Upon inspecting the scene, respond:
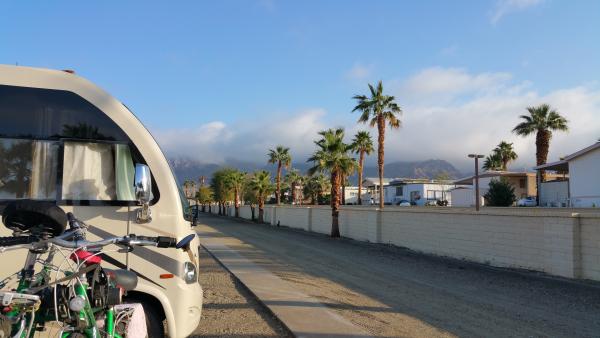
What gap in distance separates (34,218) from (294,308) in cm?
563

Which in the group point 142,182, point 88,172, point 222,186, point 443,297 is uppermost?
point 222,186

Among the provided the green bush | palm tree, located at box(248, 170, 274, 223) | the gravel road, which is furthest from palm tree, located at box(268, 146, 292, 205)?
the gravel road

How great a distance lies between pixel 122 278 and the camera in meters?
3.43

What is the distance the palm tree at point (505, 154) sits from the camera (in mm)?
74875

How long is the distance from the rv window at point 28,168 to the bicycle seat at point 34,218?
1.48 metres

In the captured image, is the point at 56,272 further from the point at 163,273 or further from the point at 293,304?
the point at 293,304

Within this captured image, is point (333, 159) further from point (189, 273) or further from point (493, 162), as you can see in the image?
point (493, 162)

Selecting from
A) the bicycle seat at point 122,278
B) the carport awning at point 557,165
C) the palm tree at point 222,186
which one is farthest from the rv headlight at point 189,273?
the palm tree at point 222,186

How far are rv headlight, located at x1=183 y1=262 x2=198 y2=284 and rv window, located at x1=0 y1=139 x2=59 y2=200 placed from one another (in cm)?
137

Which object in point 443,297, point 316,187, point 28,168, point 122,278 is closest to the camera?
point 122,278

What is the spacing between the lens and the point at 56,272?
10.4ft

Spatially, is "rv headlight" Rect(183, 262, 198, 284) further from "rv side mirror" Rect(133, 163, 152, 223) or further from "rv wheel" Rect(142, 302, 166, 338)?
"rv side mirror" Rect(133, 163, 152, 223)

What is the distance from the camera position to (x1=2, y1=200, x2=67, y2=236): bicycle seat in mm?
3006

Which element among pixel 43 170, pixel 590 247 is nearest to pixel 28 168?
pixel 43 170
